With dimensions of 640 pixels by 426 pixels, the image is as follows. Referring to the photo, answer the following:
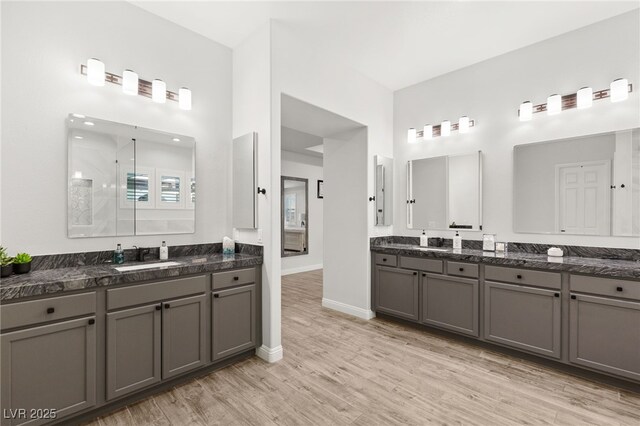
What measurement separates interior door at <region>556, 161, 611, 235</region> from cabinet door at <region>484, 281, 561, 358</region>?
880 millimetres

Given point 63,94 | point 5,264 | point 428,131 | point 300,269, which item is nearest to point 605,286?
point 428,131

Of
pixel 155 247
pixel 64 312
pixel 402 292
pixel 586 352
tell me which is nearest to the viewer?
pixel 64 312

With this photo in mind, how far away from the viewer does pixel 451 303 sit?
321 cm

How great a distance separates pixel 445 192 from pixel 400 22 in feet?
6.92

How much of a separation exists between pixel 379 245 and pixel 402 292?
0.70 metres

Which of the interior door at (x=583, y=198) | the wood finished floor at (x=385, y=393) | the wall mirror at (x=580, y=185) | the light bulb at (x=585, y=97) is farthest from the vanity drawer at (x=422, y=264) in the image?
the light bulb at (x=585, y=97)

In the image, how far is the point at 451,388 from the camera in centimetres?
233

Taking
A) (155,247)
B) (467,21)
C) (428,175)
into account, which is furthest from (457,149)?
(155,247)

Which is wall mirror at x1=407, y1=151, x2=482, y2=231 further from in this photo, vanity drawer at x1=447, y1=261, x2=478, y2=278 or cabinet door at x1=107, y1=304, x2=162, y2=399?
cabinet door at x1=107, y1=304, x2=162, y2=399

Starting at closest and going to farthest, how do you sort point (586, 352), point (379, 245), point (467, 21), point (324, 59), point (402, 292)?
point (586, 352) → point (467, 21) → point (324, 59) → point (402, 292) → point (379, 245)

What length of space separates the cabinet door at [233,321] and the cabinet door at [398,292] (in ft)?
5.90

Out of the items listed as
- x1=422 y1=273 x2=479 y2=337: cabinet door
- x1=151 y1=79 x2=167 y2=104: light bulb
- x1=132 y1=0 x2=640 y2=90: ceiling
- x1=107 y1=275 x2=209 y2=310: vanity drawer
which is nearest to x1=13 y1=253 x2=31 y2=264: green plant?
x1=107 y1=275 x2=209 y2=310: vanity drawer

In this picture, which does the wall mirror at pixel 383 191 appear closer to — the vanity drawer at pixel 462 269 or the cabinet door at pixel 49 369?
the vanity drawer at pixel 462 269

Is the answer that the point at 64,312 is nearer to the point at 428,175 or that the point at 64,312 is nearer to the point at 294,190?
the point at 428,175
